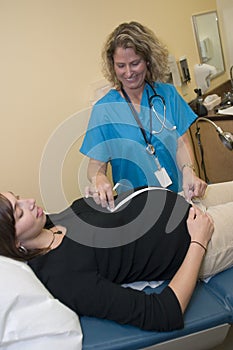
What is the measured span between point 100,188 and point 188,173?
Answer: 1.41 feet

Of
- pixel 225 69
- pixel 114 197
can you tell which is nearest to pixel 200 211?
pixel 114 197

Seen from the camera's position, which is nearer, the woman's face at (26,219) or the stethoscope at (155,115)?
the woman's face at (26,219)

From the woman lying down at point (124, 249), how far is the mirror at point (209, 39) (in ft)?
5.67

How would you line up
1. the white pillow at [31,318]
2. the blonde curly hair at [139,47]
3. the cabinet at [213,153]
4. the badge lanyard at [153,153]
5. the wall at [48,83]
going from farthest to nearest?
the cabinet at [213,153] → the wall at [48,83] → the badge lanyard at [153,153] → the blonde curly hair at [139,47] → the white pillow at [31,318]

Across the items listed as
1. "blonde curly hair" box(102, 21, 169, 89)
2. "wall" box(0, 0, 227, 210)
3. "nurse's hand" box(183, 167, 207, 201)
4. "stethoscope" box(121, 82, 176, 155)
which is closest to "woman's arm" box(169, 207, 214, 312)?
"nurse's hand" box(183, 167, 207, 201)

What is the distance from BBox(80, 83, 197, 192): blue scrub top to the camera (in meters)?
1.64

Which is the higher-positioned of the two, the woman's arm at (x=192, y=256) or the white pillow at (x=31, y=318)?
the white pillow at (x=31, y=318)

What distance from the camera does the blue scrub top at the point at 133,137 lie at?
1.64 metres

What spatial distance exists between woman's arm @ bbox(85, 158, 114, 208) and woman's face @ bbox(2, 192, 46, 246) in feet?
0.81

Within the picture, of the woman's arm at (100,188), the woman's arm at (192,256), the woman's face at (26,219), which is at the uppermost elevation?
the woman's face at (26,219)

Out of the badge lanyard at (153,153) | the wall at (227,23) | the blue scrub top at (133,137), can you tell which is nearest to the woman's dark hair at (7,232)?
the blue scrub top at (133,137)

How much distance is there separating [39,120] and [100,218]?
2.69 ft

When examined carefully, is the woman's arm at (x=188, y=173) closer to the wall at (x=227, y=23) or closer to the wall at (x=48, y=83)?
the wall at (x=48, y=83)

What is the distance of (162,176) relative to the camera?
1.66m
